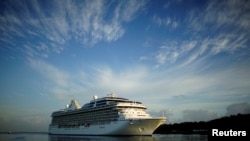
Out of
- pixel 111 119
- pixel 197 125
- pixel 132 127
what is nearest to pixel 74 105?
pixel 111 119

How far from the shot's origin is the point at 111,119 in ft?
204

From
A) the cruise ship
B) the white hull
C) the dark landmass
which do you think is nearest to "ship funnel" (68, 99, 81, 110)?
the cruise ship

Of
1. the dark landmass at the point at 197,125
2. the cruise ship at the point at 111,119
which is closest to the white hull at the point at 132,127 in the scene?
the cruise ship at the point at 111,119

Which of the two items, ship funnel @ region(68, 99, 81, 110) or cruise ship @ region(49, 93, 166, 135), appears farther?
ship funnel @ region(68, 99, 81, 110)

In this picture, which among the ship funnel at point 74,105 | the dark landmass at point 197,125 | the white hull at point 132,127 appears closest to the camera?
the white hull at point 132,127

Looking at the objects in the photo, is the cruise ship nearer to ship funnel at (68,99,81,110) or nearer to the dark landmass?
ship funnel at (68,99,81,110)

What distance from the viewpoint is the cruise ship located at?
5762 centimetres

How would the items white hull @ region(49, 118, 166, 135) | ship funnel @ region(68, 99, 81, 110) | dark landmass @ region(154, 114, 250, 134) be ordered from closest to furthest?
white hull @ region(49, 118, 166, 135), ship funnel @ region(68, 99, 81, 110), dark landmass @ region(154, 114, 250, 134)

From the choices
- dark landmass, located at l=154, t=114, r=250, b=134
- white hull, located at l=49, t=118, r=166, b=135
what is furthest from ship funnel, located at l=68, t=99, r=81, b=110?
dark landmass, located at l=154, t=114, r=250, b=134

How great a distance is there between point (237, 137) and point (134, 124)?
143 ft

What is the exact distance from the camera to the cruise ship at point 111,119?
57.6 meters

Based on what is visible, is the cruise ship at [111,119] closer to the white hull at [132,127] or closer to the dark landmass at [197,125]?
the white hull at [132,127]

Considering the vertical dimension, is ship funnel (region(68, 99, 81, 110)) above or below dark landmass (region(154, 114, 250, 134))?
above

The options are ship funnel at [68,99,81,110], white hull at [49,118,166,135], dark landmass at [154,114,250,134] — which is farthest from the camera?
dark landmass at [154,114,250,134]
